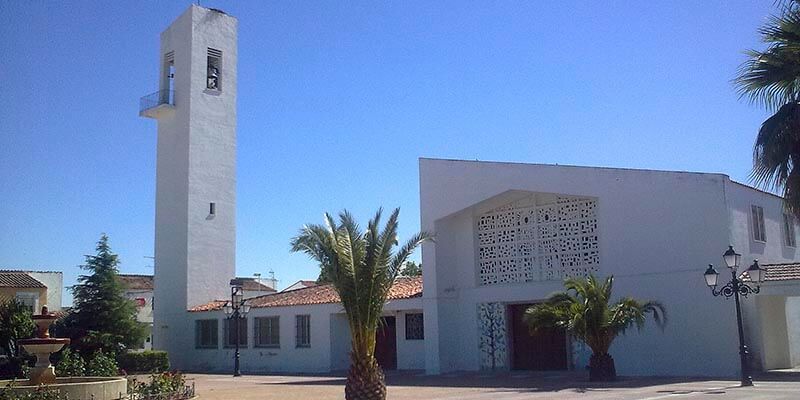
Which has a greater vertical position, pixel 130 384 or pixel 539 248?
pixel 539 248

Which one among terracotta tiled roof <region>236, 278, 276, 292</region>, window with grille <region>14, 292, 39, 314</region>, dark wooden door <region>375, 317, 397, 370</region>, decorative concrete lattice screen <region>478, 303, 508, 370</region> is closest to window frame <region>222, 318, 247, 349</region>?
dark wooden door <region>375, 317, 397, 370</region>

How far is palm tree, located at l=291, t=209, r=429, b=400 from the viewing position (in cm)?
1720

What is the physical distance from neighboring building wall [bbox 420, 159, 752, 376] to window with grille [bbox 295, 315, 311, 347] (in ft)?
22.5

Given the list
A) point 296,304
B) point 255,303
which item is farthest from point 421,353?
point 255,303

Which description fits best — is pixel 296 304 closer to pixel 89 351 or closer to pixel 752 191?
pixel 89 351

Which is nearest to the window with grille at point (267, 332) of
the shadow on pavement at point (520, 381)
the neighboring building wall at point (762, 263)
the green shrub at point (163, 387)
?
the shadow on pavement at point (520, 381)

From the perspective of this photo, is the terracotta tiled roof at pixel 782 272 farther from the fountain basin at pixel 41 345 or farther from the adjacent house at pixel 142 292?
the adjacent house at pixel 142 292

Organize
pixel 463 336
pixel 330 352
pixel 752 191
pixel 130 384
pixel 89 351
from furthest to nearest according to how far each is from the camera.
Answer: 1. pixel 89 351
2. pixel 330 352
3. pixel 463 336
4. pixel 752 191
5. pixel 130 384

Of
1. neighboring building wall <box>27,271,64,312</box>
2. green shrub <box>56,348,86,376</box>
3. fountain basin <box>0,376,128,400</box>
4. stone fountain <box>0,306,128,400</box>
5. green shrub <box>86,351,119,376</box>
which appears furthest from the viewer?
neighboring building wall <box>27,271,64,312</box>

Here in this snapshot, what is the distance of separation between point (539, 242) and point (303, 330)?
11998mm

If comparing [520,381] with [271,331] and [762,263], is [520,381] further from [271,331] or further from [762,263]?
[271,331]

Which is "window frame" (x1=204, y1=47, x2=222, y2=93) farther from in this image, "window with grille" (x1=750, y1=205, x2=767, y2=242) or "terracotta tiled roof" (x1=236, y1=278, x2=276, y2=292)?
"window with grille" (x1=750, y1=205, x2=767, y2=242)

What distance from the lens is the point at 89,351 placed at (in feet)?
117

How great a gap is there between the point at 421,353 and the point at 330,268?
1492 cm
